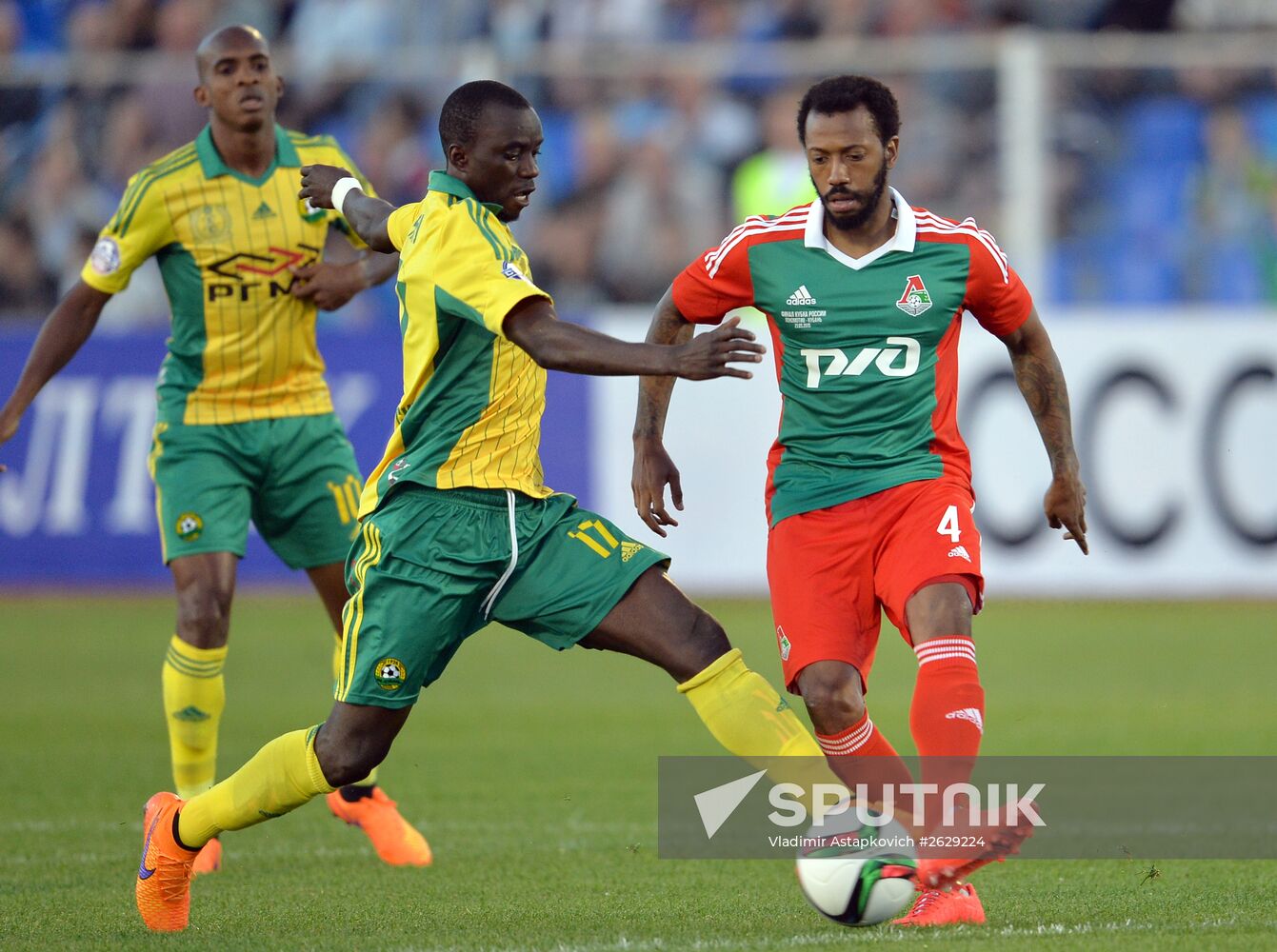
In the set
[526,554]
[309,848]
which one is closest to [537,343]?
[526,554]

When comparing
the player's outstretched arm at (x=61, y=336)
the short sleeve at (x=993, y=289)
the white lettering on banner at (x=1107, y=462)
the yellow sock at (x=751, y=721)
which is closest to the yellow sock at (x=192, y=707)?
the player's outstretched arm at (x=61, y=336)

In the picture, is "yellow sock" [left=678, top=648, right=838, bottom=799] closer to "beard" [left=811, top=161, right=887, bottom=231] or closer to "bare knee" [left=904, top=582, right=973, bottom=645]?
"bare knee" [left=904, top=582, right=973, bottom=645]

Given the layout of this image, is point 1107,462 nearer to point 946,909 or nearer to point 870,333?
point 870,333

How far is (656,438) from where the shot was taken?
5957mm

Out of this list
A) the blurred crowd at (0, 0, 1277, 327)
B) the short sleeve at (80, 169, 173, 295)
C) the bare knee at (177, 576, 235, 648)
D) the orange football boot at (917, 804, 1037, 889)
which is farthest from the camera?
the blurred crowd at (0, 0, 1277, 327)

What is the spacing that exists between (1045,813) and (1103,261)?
7887mm

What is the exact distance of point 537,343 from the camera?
16.6 feet

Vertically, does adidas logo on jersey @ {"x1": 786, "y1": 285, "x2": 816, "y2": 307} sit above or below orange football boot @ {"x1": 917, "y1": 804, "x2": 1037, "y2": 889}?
above

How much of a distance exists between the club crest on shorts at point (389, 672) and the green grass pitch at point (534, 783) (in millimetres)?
683

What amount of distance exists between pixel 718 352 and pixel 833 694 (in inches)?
47.9

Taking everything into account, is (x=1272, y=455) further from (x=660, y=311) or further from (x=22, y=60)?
(x=22, y=60)

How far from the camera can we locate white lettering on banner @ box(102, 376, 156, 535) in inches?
535

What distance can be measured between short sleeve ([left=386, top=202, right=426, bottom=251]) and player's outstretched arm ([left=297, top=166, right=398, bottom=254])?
6cm

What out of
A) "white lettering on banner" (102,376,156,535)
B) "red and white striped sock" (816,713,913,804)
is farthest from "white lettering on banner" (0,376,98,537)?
"red and white striped sock" (816,713,913,804)
